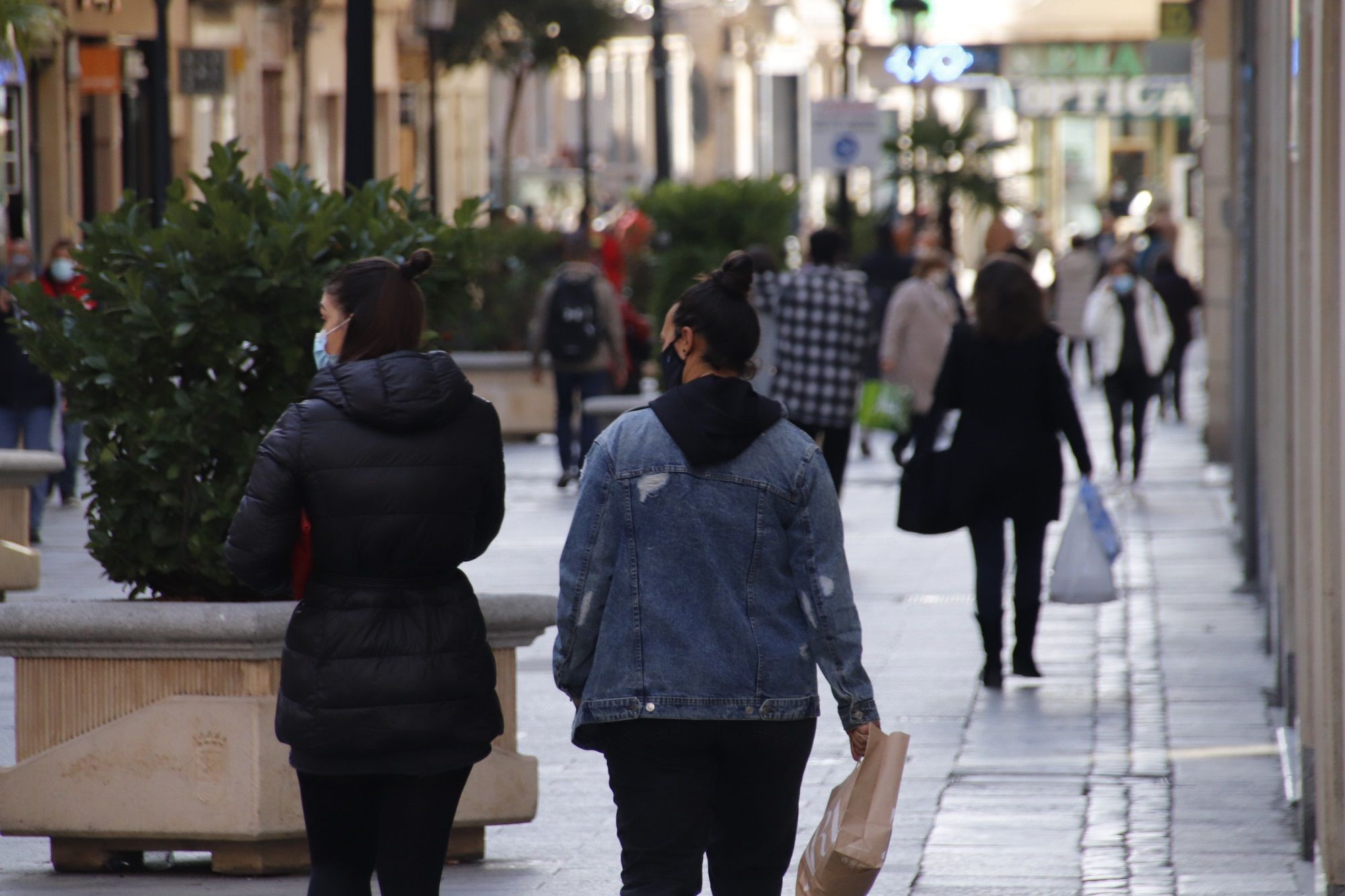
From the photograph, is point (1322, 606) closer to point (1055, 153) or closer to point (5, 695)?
point (5, 695)

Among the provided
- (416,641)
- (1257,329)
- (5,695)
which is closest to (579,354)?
(1257,329)

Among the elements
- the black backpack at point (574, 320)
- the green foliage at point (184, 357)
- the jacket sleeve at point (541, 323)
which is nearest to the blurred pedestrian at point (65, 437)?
the jacket sleeve at point (541, 323)

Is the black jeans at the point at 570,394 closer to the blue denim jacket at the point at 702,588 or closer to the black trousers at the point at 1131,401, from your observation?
the black trousers at the point at 1131,401

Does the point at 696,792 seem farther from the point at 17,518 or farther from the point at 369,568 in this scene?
the point at 17,518

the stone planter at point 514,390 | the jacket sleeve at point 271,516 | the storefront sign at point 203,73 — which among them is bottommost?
the stone planter at point 514,390

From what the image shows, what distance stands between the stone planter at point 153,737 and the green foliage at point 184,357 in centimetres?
26

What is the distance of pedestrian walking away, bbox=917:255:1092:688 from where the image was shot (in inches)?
371

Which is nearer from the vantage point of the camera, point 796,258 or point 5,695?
A: point 5,695

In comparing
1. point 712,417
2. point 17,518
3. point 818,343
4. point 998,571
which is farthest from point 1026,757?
point 17,518

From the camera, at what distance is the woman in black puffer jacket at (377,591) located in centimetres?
467

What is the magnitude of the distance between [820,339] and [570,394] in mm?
4519

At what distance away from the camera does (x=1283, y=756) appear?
26.4ft

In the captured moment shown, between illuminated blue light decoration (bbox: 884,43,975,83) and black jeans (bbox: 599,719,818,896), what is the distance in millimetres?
23588

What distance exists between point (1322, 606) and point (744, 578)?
Answer: 1.81 metres
